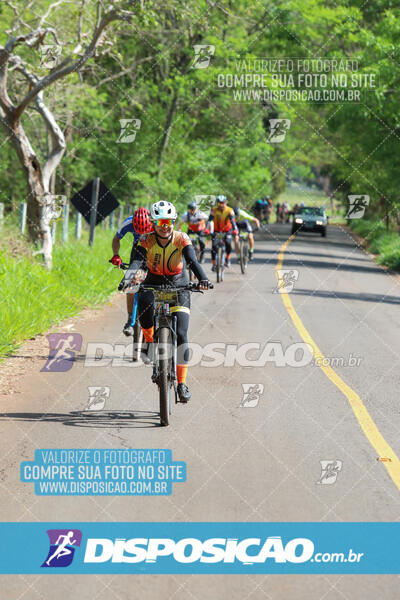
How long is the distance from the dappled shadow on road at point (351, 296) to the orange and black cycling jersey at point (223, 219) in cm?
217

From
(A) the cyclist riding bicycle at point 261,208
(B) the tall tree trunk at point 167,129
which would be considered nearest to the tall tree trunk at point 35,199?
(B) the tall tree trunk at point 167,129

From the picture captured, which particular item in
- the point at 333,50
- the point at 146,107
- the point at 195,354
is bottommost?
the point at 195,354

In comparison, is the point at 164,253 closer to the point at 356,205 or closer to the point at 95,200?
the point at 95,200

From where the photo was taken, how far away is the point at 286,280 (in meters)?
24.6

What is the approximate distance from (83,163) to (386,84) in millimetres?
12138

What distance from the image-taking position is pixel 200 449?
7594 millimetres

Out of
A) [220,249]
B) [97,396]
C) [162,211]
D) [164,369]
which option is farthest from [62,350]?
[220,249]

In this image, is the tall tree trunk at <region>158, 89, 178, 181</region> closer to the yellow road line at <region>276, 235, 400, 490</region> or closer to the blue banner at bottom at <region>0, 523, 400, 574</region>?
the yellow road line at <region>276, 235, 400, 490</region>

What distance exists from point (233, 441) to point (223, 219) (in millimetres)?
15196

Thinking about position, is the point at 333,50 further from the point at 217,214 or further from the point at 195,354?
the point at 195,354

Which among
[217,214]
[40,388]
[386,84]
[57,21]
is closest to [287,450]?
[40,388]

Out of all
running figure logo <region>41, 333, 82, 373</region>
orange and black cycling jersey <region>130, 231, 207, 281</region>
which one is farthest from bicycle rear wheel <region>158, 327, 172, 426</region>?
running figure logo <region>41, 333, 82, 373</region>

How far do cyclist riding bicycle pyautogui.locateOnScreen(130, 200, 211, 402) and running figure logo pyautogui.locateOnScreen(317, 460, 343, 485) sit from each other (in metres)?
1.81

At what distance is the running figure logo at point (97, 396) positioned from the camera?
9.27 metres
